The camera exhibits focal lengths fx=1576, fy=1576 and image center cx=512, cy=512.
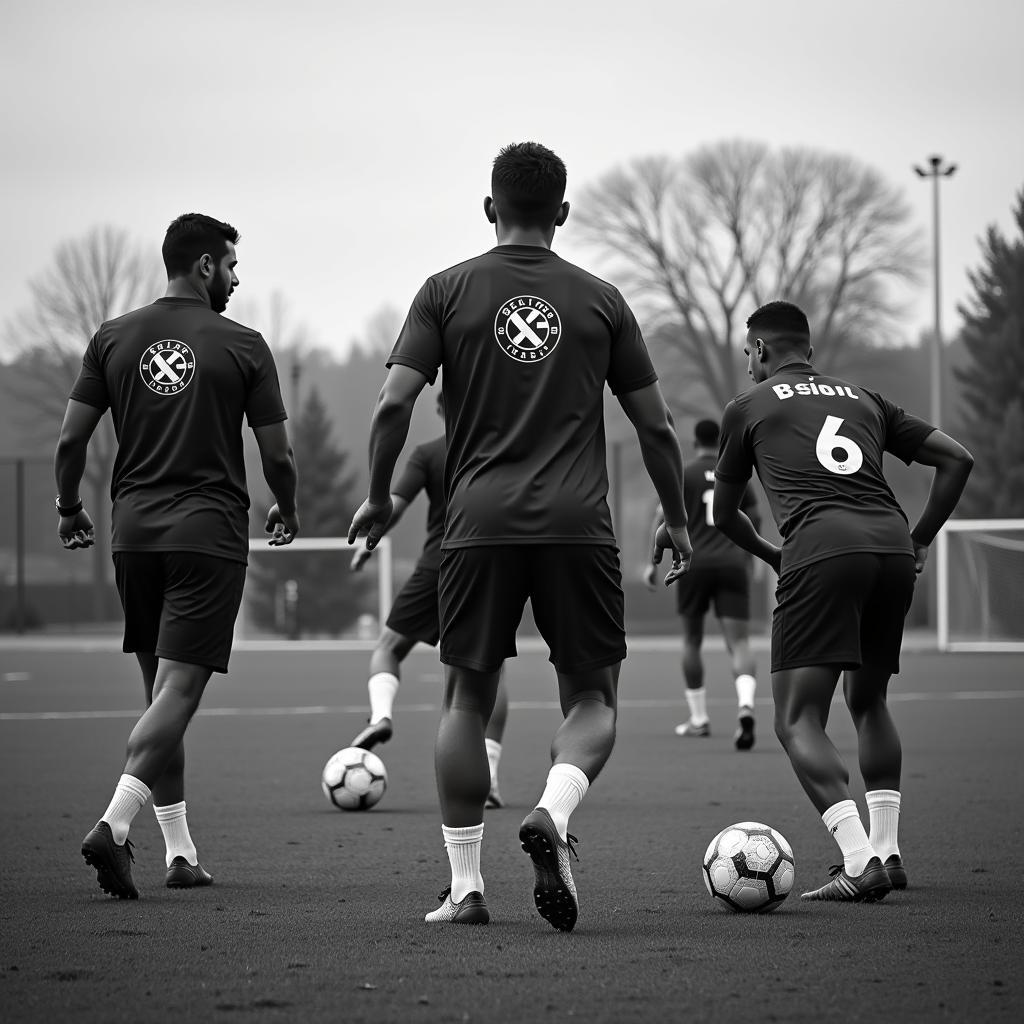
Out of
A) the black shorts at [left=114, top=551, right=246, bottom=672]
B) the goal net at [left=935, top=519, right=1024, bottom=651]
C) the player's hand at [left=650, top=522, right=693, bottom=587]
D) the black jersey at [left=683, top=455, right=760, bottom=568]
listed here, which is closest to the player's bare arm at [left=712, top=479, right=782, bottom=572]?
the player's hand at [left=650, top=522, right=693, bottom=587]

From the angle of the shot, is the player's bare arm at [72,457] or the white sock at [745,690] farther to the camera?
the white sock at [745,690]

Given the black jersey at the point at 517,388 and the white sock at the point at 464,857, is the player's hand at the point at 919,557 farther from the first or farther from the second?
the white sock at the point at 464,857

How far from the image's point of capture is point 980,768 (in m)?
9.91

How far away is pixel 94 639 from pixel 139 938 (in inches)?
1304

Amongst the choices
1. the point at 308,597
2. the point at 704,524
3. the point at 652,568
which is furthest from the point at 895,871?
the point at 308,597

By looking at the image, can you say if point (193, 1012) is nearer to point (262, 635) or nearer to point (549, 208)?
point (549, 208)

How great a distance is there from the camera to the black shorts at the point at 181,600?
5.64 meters

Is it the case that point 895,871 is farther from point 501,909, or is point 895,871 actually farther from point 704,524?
point 704,524

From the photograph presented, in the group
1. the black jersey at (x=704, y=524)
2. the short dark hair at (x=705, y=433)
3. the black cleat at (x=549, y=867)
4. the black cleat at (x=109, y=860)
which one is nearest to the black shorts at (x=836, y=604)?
the black cleat at (x=549, y=867)

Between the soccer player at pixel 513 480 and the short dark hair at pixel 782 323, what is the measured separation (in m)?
0.96

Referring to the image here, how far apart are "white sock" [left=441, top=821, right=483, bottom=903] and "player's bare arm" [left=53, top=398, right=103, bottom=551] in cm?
195

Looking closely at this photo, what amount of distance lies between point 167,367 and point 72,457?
52cm

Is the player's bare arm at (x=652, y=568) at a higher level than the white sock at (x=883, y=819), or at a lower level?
higher

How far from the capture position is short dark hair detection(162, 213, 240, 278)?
594 centimetres
